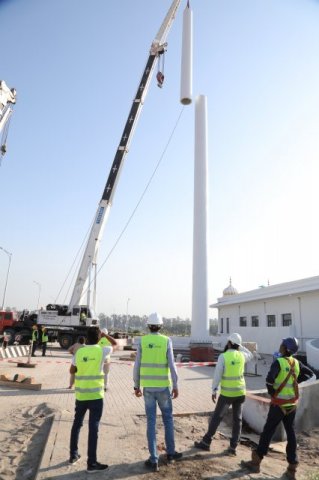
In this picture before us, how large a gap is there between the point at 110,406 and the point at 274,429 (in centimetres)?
473

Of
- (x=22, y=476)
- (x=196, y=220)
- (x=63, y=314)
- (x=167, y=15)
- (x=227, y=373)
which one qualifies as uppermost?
(x=167, y=15)

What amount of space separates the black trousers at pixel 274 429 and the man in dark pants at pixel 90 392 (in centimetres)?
212

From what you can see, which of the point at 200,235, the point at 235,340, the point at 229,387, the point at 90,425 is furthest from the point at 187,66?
the point at 90,425

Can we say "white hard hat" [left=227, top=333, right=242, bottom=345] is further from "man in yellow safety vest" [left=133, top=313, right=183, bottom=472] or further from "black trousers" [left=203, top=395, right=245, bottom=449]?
"man in yellow safety vest" [left=133, top=313, right=183, bottom=472]

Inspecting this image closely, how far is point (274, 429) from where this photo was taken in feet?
16.8

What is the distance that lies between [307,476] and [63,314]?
21.8 metres

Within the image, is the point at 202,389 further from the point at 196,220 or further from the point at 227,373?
the point at 196,220

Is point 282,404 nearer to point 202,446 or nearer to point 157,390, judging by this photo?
point 202,446

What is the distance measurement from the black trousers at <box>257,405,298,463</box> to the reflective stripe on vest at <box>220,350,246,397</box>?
0.76 meters

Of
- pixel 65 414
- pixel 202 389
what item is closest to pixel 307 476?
pixel 65 414

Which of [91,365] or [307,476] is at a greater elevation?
[91,365]

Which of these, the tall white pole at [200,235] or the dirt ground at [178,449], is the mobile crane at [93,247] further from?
the dirt ground at [178,449]

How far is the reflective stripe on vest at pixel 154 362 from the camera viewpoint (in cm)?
518

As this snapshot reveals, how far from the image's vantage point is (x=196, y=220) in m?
21.5
